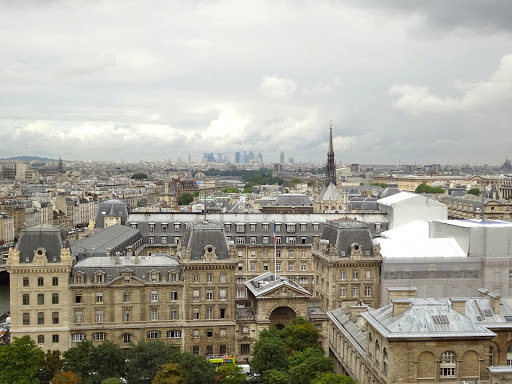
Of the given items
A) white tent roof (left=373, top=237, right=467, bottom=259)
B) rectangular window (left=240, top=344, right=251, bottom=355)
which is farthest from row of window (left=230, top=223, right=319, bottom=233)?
rectangular window (left=240, top=344, right=251, bottom=355)

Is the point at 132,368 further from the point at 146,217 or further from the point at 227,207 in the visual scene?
the point at 227,207

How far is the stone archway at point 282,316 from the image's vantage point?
277ft

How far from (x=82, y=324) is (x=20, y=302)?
26.8 ft

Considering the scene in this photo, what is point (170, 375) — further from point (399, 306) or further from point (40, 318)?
point (40, 318)

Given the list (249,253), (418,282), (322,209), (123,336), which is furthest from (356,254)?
(322,209)

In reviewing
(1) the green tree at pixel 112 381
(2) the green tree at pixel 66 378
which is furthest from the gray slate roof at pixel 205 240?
(2) the green tree at pixel 66 378

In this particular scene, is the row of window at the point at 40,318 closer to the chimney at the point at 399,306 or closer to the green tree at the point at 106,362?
the green tree at the point at 106,362

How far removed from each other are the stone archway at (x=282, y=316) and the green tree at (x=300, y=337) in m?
7.07

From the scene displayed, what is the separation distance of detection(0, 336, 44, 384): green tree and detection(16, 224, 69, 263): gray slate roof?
15.6m

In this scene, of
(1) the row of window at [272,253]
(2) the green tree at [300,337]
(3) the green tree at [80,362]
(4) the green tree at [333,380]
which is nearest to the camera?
(4) the green tree at [333,380]

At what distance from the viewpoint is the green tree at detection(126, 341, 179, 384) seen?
6506cm

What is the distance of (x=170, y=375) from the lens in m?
62.0

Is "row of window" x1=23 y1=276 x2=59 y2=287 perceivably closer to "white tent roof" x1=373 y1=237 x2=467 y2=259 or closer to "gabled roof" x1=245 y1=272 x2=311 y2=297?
"gabled roof" x1=245 y1=272 x2=311 y2=297

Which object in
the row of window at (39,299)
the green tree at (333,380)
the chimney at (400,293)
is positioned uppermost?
the chimney at (400,293)
